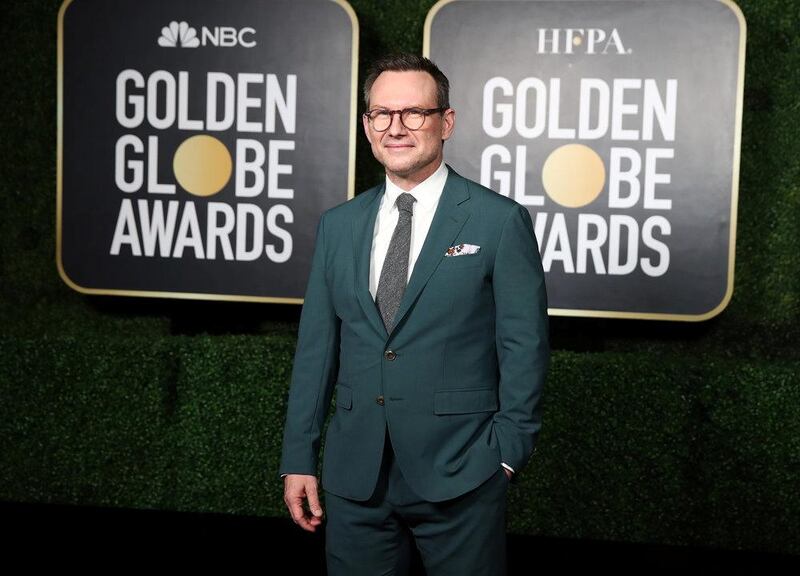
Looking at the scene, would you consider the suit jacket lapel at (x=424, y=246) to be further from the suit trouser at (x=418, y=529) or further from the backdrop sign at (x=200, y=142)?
the backdrop sign at (x=200, y=142)

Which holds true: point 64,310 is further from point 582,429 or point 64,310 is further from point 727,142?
point 727,142

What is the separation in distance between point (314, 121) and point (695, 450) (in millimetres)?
1987

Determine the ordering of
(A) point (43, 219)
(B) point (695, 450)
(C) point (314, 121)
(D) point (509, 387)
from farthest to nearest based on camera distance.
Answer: (A) point (43, 219) → (C) point (314, 121) → (B) point (695, 450) → (D) point (509, 387)

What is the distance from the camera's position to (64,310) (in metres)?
4.32

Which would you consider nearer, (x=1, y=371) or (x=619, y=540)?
(x=619, y=540)

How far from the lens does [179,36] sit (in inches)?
154

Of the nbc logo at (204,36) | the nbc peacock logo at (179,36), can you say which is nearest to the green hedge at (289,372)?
the nbc logo at (204,36)

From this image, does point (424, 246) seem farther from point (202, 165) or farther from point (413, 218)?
point (202, 165)

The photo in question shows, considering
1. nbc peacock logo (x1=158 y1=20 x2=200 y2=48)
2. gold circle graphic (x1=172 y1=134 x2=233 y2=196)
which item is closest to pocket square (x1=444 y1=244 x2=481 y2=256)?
gold circle graphic (x1=172 y1=134 x2=233 y2=196)

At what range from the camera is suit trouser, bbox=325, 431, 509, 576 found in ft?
5.91

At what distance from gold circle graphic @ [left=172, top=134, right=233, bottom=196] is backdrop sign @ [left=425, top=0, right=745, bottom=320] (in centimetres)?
95

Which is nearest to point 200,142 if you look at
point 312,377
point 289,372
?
point 289,372

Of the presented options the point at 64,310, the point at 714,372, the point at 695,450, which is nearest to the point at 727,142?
the point at 714,372

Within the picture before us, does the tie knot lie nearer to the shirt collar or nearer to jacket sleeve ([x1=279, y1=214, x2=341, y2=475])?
the shirt collar
